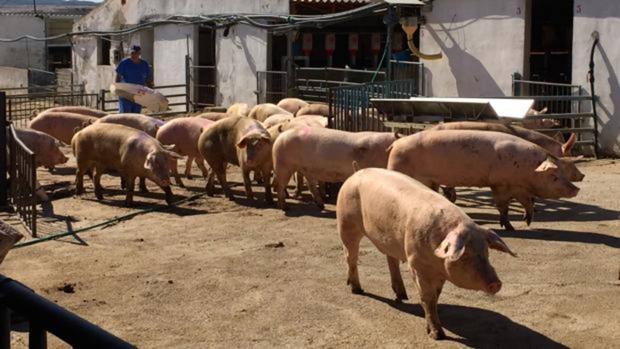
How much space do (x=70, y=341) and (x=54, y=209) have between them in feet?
30.8

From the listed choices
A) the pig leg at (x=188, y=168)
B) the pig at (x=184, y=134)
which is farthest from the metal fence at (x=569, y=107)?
the pig leg at (x=188, y=168)

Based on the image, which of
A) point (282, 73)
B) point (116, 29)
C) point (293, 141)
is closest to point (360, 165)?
point (293, 141)

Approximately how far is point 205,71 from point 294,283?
17053 millimetres

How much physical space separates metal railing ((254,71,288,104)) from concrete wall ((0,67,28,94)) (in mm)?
13179

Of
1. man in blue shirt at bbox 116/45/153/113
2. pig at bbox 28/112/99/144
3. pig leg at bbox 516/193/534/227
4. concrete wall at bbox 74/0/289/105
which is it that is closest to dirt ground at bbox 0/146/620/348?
pig leg at bbox 516/193/534/227

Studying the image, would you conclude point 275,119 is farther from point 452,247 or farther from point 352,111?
point 452,247

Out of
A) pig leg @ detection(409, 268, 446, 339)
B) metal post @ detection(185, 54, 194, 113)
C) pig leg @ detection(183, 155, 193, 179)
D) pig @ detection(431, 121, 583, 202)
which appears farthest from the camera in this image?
metal post @ detection(185, 54, 194, 113)

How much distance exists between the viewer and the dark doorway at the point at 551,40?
16.9 meters

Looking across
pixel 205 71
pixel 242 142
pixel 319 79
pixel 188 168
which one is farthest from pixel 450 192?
pixel 205 71

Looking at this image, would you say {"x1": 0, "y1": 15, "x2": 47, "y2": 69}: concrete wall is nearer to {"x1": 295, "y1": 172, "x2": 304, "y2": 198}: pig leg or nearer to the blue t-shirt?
the blue t-shirt

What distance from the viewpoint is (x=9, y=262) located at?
7.75 m

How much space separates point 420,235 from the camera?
5.27m

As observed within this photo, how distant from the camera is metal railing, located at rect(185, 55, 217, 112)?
21.9 meters

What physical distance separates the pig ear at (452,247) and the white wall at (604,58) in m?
9.39
